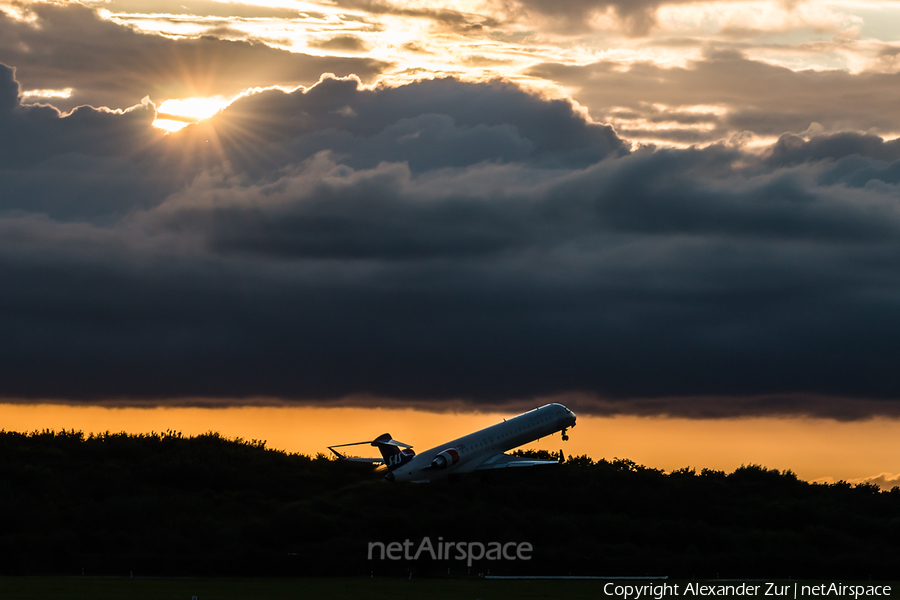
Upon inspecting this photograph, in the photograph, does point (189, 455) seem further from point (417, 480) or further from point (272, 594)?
point (272, 594)

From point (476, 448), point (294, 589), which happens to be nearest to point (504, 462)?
point (476, 448)

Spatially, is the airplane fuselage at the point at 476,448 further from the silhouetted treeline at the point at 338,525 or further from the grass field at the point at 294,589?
the grass field at the point at 294,589

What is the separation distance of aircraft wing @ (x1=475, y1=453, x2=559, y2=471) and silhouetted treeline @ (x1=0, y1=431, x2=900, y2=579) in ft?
11.7

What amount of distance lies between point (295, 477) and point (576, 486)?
50.9 meters

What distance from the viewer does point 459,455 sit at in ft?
506

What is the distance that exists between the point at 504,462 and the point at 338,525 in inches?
1011

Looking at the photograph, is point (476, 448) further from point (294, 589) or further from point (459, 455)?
point (294, 589)

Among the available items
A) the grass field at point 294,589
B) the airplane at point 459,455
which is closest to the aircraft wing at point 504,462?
the airplane at point 459,455

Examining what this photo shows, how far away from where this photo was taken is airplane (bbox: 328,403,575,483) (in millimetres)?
153750

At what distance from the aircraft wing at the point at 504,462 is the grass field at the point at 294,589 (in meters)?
21.8

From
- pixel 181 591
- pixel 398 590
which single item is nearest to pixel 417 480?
pixel 398 590

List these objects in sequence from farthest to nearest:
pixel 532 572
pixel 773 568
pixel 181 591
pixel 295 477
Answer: pixel 295 477 < pixel 773 568 < pixel 532 572 < pixel 181 591

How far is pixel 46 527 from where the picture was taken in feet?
506

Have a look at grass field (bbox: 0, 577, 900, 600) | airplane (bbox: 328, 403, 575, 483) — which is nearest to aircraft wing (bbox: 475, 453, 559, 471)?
airplane (bbox: 328, 403, 575, 483)
